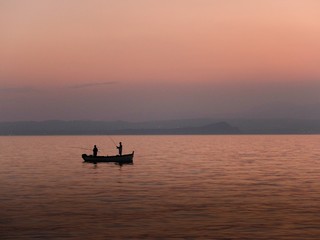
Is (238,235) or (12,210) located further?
(12,210)

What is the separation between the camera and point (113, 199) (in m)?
40.6

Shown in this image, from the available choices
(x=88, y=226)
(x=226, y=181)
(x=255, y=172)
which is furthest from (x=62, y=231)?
(x=255, y=172)

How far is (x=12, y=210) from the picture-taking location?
3497 cm

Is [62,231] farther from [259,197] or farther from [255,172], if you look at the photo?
[255,172]

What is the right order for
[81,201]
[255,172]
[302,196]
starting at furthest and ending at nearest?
[255,172]
[302,196]
[81,201]

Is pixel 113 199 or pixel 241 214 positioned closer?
pixel 241 214

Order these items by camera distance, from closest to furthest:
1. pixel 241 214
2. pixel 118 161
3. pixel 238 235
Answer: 1. pixel 238 235
2. pixel 241 214
3. pixel 118 161

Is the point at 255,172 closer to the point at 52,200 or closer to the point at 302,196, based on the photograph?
the point at 302,196

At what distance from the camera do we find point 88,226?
29391mm

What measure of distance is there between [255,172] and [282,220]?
35607 mm

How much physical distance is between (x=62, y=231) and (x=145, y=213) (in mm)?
6906

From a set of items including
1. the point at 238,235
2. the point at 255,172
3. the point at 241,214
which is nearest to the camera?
the point at 238,235

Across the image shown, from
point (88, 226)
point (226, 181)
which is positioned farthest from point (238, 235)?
point (226, 181)

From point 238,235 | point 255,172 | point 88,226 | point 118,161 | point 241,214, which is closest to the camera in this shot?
point 238,235
